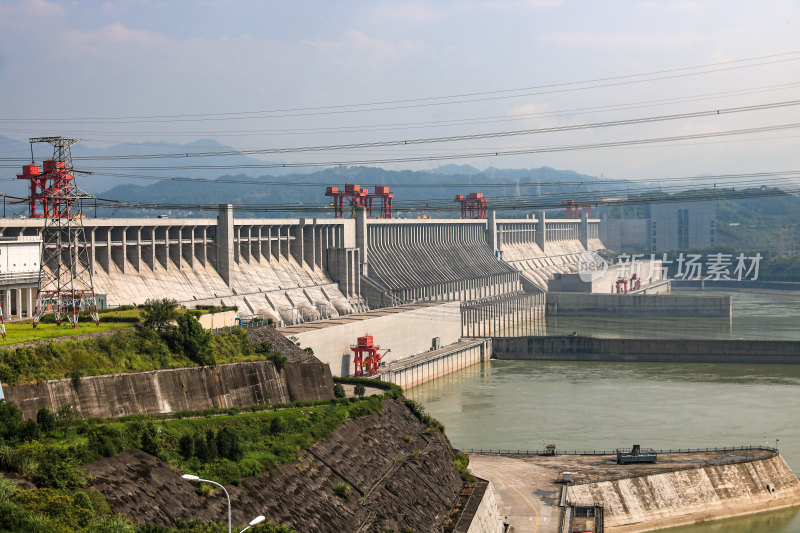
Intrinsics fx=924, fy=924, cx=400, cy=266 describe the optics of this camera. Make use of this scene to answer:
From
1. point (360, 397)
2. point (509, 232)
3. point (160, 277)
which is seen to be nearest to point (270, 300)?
point (160, 277)

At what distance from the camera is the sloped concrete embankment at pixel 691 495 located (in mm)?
33688

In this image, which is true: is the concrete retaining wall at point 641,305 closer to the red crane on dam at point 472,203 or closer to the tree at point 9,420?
the red crane on dam at point 472,203

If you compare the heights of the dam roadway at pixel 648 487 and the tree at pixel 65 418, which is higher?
the tree at pixel 65 418

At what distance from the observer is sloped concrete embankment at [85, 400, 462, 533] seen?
19891 millimetres

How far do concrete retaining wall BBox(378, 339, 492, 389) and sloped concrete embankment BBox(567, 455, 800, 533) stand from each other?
71.1ft

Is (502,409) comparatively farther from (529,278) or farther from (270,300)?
(529,278)

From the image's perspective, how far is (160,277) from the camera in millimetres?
55219

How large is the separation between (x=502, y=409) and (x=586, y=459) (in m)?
12.9

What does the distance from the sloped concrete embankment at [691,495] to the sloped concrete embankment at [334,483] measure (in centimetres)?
604

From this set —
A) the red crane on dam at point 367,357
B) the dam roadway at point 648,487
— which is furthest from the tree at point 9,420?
Result: the red crane on dam at point 367,357

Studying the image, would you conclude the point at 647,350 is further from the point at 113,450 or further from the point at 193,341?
the point at 113,450

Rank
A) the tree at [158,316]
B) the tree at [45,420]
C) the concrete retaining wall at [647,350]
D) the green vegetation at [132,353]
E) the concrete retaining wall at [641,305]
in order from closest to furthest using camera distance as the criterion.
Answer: the tree at [45,420]
the green vegetation at [132,353]
the tree at [158,316]
the concrete retaining wall at [647,350]
the concrete retaining wall at [641,305]

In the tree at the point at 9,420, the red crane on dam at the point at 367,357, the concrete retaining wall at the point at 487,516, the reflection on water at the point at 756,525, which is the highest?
the tree at the point at 9,420

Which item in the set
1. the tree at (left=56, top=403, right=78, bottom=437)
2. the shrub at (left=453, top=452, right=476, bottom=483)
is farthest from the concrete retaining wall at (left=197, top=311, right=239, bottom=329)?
the tree at (left=56, top=403, right=78, bottom=437)
